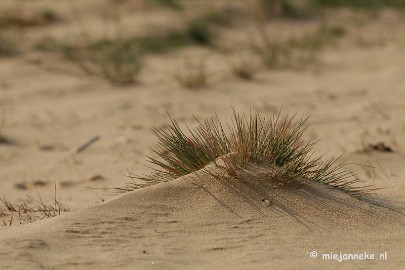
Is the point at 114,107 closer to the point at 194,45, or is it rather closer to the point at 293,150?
the point at 194,45

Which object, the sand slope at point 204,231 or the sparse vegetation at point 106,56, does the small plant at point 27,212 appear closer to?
the sand slope at point 204,231

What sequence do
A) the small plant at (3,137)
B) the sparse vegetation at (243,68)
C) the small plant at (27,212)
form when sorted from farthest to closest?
the sparse vegetation at (243,68) < the small plant at (3,137) < the small plant at (27,212)

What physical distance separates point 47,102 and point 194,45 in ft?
9.35

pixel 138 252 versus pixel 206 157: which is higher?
pixel 206 157

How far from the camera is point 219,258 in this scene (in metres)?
4.15

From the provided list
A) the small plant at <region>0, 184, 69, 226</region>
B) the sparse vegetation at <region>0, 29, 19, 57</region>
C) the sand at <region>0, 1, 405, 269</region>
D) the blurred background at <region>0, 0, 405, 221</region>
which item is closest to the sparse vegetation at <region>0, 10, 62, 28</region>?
the blurred background at <region>0, 0, 405, 221</region>

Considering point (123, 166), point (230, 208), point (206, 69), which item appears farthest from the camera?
point (206, 69)

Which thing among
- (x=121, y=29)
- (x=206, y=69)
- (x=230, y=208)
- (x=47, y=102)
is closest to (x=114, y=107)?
(x=47, y=102)

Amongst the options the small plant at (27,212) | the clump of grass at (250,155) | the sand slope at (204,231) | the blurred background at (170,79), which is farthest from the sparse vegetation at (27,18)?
the sand slope at (204,231)

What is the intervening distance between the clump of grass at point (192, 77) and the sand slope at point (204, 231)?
435 cm

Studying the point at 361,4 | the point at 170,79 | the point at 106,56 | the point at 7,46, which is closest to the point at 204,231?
the point at 170,79

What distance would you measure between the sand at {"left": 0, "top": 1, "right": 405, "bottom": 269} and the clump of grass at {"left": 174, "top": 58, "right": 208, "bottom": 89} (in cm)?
8

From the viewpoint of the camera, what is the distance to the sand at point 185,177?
419 centimetres

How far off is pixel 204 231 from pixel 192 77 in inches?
188
